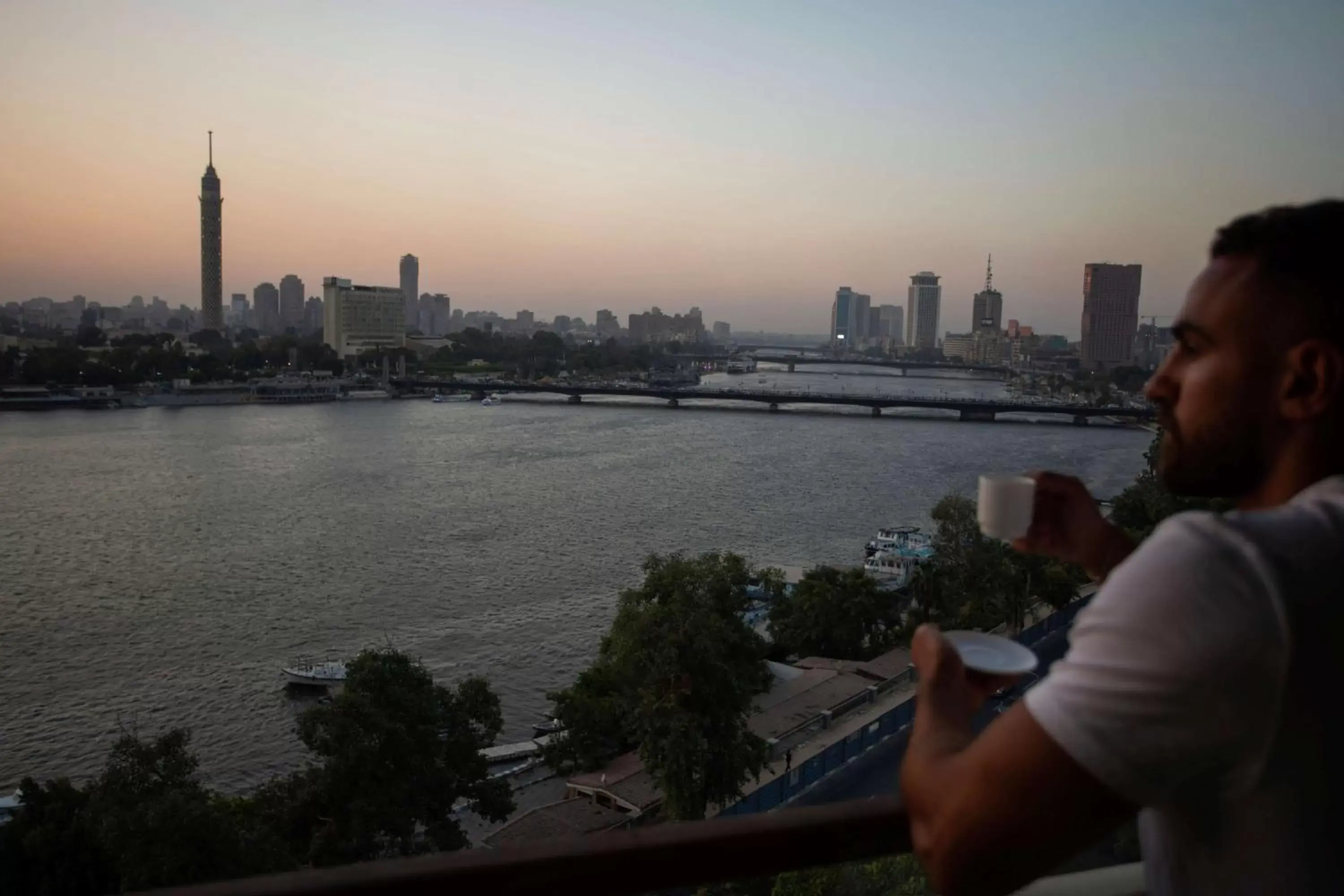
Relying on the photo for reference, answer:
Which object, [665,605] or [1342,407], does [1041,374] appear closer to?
[665,605]

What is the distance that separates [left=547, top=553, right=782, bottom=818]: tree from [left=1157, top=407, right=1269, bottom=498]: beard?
3.18 metres

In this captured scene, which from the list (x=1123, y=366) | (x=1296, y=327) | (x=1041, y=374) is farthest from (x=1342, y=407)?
(x=1041, y=374)

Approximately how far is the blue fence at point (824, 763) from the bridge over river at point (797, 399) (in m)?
14.5

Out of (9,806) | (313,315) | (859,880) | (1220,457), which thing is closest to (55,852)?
(9,806)

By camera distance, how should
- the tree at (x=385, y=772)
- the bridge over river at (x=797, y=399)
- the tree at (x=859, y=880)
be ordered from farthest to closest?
the bridge over river at (x=797, y=399), the tree at (x=385, y=772), the tree at (x=859, y=880)

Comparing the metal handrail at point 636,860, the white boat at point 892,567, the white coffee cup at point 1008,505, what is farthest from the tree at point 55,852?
the white boat at point 892,567

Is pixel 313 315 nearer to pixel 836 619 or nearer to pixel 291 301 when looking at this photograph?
Result: pixel 291 301

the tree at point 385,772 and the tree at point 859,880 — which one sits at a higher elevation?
the tree at point 859,880

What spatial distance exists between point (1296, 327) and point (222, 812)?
119 inches

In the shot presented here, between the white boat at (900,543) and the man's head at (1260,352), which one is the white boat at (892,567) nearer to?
the white boat at (900,543)

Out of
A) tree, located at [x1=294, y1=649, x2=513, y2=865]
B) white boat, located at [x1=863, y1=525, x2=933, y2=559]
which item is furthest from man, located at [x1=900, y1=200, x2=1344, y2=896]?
white boat, located at [x1=863, y1=525, x2=933, y2=559]

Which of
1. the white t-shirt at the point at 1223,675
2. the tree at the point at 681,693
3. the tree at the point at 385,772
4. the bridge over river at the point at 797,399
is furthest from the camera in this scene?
the bridge over river at the point at 797,399

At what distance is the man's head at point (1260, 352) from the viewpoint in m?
0.28

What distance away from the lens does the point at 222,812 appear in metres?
2.79
